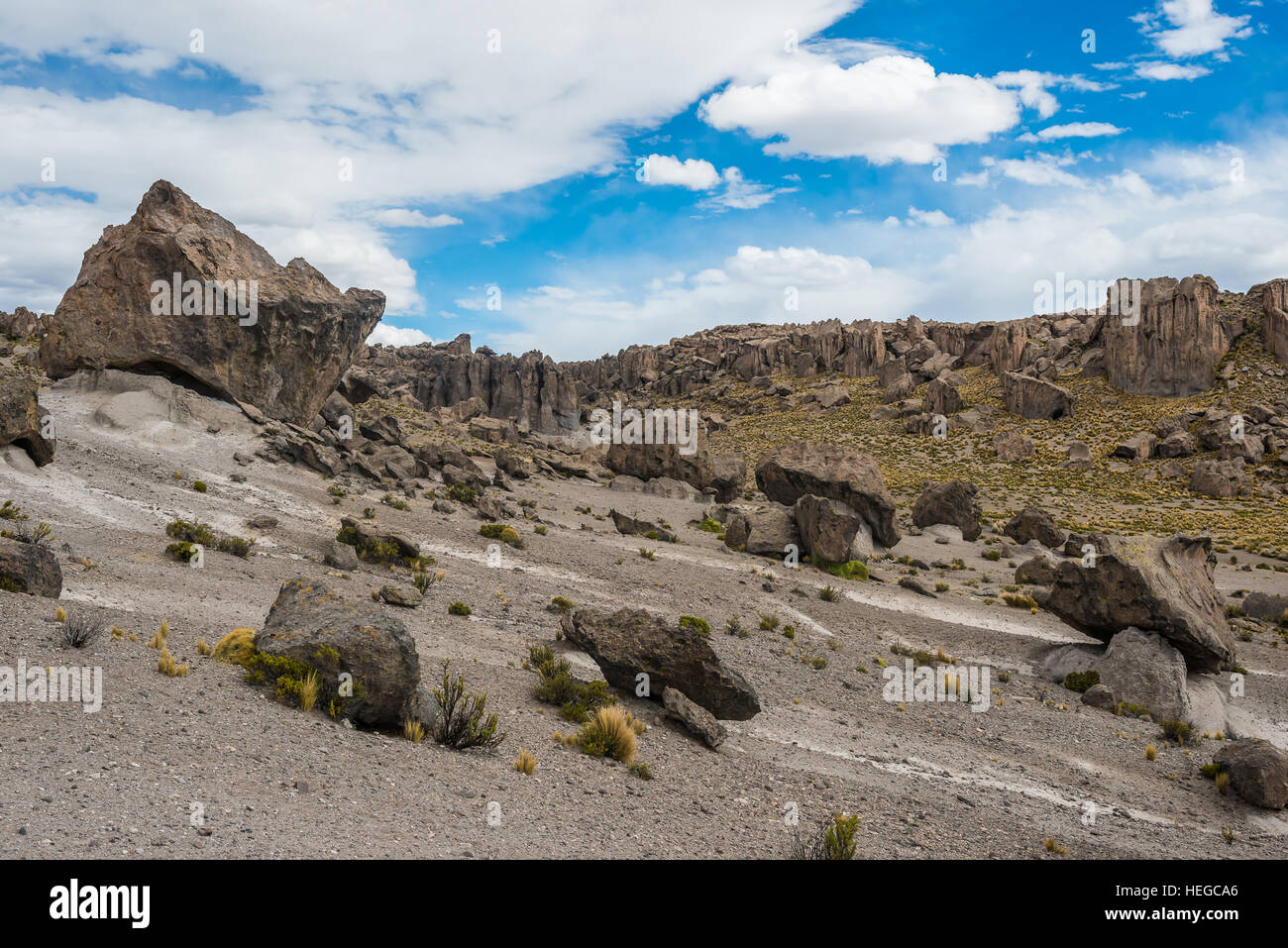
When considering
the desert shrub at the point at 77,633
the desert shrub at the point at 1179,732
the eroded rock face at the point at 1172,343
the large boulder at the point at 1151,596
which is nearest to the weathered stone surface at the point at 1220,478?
the eroded rock face at the point at 1172,343

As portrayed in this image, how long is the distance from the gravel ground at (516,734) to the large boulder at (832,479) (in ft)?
23.6

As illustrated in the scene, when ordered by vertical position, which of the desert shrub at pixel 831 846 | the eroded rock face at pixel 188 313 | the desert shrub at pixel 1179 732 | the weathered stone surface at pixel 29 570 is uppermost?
the eroded rock face at pixel 188 313

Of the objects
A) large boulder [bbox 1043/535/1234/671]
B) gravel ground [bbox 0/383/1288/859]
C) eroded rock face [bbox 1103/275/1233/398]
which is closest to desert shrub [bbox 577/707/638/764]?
gravel ground [bbox 0/383/1288/859]

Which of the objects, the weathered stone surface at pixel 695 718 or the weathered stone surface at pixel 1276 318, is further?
the weathered stone surface at pixel 1276 318

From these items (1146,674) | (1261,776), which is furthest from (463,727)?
(1146,674)

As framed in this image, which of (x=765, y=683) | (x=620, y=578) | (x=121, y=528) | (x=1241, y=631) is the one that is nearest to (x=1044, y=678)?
(x=765, y=683)

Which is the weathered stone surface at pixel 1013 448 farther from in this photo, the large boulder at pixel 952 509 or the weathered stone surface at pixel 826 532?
the weathered stone surface at pixel 826 532

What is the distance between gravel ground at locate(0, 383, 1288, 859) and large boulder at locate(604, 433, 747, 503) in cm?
2073

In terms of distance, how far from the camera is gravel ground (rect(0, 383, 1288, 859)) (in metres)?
7.36

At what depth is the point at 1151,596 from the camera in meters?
19.7

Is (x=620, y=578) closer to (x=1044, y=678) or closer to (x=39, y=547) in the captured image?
(x=1044, y=678)

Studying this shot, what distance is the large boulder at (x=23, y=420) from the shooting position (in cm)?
2128
